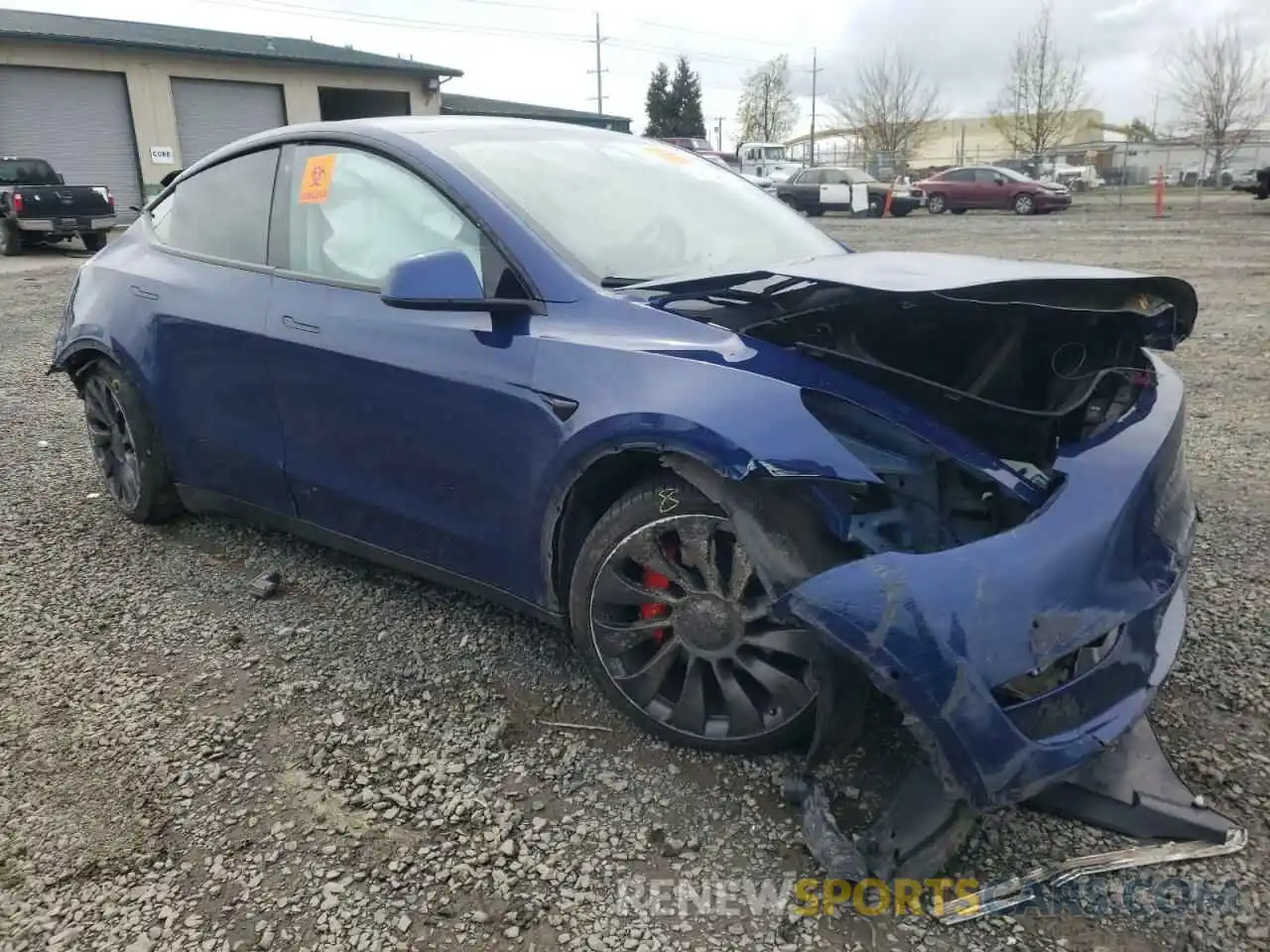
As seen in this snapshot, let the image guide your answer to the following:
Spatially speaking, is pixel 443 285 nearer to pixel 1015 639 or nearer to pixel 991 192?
pixel 1015 639

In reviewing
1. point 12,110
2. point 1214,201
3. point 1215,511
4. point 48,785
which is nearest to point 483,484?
point 48,785

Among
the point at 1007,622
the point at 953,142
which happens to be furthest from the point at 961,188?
the point at 953,142

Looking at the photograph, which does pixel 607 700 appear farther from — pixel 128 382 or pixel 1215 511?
pixel 1215 511

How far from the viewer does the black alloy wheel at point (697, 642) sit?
7.56ft

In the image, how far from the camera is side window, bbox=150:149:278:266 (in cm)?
347

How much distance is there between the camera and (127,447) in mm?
4035

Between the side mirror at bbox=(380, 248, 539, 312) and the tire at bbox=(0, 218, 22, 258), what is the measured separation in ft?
59.8

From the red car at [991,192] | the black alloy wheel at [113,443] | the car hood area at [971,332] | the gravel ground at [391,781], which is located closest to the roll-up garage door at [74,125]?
the red car at [991,192]

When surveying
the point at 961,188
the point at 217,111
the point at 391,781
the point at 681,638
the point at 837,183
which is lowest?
the point at 391,781

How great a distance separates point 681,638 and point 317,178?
2.04 m

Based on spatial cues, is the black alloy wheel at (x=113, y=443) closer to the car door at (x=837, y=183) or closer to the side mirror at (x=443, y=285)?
the side mirror at (x=443, y=285)

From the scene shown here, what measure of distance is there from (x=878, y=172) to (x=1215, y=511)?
37.0m

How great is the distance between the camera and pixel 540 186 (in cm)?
298

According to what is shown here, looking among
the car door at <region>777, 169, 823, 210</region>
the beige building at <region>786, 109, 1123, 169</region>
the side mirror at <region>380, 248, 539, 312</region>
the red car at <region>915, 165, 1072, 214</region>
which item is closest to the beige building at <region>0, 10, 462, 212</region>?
the car door at <region>777, 169, 823, 210</region>
